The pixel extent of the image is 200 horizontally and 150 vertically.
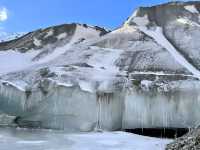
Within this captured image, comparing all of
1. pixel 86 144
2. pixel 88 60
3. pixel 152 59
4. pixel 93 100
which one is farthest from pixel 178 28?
pixel 86 144

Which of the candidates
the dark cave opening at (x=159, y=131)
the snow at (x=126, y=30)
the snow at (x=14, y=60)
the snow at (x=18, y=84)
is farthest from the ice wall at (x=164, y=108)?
→ the snow at (x=14, y=60)

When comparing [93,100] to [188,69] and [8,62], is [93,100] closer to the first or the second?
[188,69]

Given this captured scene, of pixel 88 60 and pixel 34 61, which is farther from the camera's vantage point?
pixel 34 61

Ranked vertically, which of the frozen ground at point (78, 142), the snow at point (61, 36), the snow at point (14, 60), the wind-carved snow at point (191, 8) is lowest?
the frozen ground at point (78, 142)

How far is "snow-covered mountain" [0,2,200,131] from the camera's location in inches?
950

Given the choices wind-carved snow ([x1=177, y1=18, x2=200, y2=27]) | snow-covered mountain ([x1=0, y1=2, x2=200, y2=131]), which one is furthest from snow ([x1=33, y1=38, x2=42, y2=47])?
wind-carved snow ([x1=177, y1=18, x2=200, y2=27])

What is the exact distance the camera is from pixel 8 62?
3023cm

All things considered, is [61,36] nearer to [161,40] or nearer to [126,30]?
[126,30]

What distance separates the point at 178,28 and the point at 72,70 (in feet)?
23.4

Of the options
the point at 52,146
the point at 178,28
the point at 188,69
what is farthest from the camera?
the point at 178,28

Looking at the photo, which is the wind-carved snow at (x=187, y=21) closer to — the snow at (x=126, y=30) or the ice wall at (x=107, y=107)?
the snow at (x=126, y=30)

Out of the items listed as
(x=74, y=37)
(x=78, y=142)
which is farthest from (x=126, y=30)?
(x=78, y=142)

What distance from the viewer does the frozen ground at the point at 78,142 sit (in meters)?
17.4

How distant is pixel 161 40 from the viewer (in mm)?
28672
